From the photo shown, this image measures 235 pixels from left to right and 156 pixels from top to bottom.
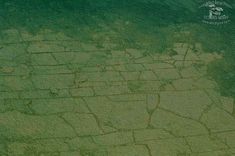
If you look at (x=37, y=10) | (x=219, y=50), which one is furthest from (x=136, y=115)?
(x=37, y=10)

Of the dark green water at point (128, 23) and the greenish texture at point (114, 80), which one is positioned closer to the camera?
the greenish texture at point (114, 80)

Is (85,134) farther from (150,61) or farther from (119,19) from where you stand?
(119,19)
